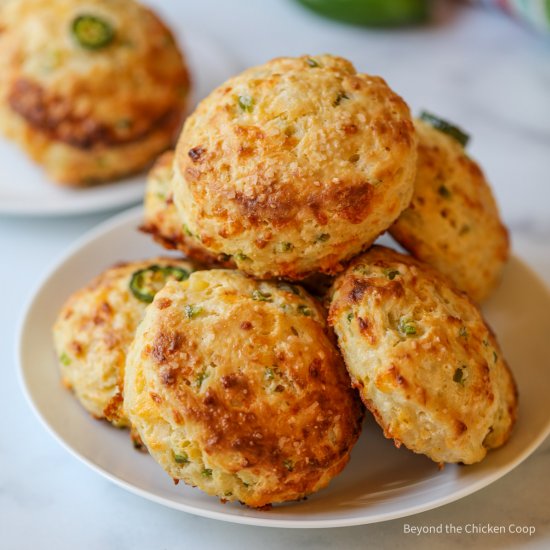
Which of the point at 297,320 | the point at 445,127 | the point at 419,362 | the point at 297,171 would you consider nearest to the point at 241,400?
the point at 297,320

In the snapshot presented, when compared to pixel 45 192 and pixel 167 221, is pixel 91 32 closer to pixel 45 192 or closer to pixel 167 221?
pixel 45 192

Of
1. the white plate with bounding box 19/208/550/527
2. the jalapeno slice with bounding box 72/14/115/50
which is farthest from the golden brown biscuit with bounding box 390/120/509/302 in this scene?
the jalapeno slice with bounding box 72/14/115/50

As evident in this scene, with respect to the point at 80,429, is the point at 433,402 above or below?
above

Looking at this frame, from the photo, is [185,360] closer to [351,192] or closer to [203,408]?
[203,408]

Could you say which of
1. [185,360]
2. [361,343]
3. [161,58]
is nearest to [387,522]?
[361,343]

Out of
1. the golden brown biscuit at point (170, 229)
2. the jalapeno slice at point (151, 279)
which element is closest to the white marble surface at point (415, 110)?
the jalapeno slice at point (151, 279)

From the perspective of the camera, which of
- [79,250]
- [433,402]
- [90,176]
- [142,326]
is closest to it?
[433,402]

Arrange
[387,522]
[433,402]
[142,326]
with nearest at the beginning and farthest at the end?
[433,402] < [142,326] < [387,522]
